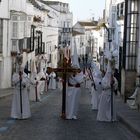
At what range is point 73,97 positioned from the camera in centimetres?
1977

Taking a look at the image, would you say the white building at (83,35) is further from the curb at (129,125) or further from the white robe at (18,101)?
the white robe at (18,101)

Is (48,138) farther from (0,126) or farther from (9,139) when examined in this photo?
(0,126)

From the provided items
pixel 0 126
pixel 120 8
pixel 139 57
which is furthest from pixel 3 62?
pixel 0 126

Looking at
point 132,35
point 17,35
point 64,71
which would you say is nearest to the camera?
point 64,71

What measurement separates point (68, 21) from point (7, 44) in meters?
71.7

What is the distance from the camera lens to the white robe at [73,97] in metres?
19.6

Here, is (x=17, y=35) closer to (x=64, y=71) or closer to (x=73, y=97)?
(x=64, y=71)

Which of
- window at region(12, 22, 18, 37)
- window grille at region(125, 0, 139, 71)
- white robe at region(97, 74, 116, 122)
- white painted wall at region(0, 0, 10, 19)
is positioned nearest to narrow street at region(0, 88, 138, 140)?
white robe at region(97, 74, 116, 122)

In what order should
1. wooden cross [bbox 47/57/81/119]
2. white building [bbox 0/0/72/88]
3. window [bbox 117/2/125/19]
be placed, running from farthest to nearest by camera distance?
white building [bbox 0/0/72/88] < window [bbox 117/2/125/19] < wooden cross [bbox 47/57/81/119]

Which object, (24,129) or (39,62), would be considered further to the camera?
(39,62)

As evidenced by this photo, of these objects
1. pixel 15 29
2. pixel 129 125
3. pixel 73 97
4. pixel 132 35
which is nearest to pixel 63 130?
pixel 129 125

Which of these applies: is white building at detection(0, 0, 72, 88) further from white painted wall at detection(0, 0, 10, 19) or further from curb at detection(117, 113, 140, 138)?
curb at detection(117, 113, 140, 138)

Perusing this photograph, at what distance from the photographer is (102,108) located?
1938 cm

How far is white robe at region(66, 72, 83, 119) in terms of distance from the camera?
1956cm
